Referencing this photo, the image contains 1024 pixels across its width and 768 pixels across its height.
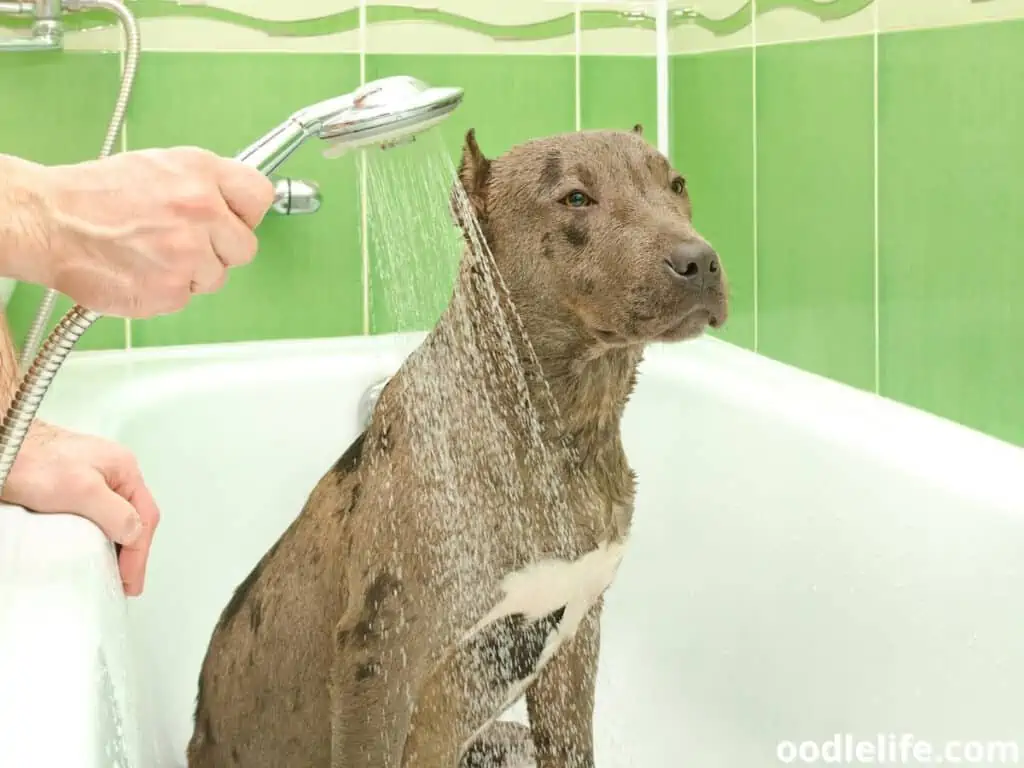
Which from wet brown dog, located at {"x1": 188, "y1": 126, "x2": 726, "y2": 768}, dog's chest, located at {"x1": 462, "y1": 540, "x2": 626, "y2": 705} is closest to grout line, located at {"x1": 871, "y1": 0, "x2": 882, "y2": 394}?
wet brown dog, located at {"x1": 188, "y1": 126, "x2": 726, "y2": 768}

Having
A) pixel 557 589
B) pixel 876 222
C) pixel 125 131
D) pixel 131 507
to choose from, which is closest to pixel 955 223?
pixel 876 222

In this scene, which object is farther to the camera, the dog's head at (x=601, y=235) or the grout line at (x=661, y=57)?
the grout line at (x=661, y=57)

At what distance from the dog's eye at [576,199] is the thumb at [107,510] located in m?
0.57

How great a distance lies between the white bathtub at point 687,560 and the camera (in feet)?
3.17

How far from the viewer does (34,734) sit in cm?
67

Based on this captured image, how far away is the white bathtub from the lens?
3.17 ft

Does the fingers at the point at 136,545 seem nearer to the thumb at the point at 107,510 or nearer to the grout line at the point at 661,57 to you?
the thumb at the point at 107,510

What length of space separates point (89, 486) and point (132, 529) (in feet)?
0.20

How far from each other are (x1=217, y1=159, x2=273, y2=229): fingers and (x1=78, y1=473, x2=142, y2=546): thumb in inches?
15.2

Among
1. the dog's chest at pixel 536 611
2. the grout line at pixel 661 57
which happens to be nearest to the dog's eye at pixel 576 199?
the dog's chest at pixel 536 611

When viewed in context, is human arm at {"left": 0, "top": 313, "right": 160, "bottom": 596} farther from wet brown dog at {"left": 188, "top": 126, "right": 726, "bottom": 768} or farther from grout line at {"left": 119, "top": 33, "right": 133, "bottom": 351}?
grout line at {"left": 119, "top": 33, "right": 133, "bottom": 351}
